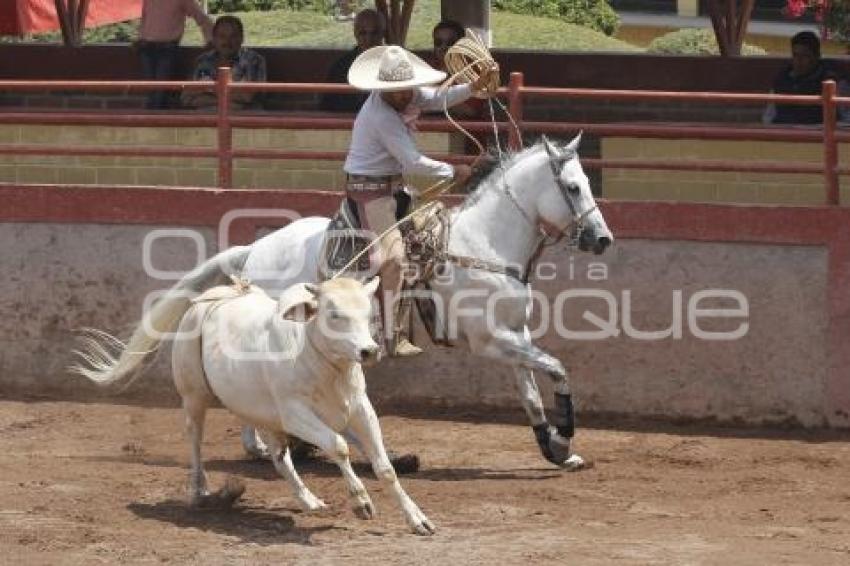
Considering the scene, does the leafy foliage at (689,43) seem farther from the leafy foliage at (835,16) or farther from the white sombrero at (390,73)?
the white sombrero at (390,73)

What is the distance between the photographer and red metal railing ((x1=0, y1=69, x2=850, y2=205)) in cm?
1222

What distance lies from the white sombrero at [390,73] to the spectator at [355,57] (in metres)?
3.11

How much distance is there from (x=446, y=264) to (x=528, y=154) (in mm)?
753

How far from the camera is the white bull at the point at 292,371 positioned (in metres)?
9.22

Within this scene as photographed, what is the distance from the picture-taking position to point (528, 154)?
11453mm

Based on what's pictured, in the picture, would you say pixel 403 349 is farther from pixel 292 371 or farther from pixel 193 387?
pixel 292 371

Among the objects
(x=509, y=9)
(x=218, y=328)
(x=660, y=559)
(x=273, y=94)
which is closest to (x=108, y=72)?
(x=273, y=94)

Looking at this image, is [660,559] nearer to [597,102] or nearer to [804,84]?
[804,84]

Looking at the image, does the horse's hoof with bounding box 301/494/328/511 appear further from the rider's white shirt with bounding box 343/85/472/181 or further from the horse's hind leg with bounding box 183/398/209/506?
the rider's white shirt with bounding box 343/85/472/181

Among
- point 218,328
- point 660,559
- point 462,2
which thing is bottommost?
point 660,559

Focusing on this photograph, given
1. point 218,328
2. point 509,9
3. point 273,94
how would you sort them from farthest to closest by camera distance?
point 509,9 < point 273,94 < point 218,328

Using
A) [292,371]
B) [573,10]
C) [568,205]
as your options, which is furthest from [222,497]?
[573,10]

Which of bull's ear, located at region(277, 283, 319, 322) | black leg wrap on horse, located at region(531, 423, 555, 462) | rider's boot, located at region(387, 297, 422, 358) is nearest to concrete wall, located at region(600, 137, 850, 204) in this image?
rider's boot, located at region(387, 297, 422, 358)

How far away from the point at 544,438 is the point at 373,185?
163cm
